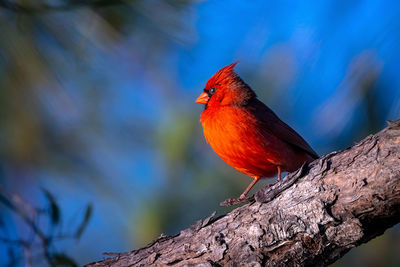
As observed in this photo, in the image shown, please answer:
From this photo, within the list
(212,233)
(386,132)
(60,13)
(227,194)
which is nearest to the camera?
(386,132)

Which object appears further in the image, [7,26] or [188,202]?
[188,202]

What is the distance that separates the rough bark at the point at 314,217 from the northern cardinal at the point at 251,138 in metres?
1.01

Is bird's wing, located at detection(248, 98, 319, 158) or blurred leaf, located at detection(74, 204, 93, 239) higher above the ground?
bird's wing, located at detection(248, 98, 319, 158)

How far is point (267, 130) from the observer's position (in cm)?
369

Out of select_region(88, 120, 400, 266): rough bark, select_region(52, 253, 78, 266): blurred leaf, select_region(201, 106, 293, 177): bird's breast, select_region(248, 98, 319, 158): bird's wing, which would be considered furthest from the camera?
select_region(248, 98, 319, 158): bird's wing

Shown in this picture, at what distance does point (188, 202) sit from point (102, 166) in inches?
56.2

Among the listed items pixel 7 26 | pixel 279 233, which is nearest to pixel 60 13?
pixel 7 26

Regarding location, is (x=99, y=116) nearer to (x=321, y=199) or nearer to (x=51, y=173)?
(x=51, y=173)

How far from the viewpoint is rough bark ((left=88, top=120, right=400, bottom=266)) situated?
2.05 meters

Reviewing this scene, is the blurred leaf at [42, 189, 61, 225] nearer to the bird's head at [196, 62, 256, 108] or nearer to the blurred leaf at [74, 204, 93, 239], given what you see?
the blurred leaf at [74, 204, 93, 239]

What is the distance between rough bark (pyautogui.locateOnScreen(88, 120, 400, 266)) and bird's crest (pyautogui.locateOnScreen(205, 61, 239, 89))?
68.8 inches

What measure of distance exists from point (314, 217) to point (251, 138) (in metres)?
1.41

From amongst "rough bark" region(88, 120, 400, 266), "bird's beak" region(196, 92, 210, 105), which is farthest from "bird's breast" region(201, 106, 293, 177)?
"rough bark" region(88, 120, 400, 266)

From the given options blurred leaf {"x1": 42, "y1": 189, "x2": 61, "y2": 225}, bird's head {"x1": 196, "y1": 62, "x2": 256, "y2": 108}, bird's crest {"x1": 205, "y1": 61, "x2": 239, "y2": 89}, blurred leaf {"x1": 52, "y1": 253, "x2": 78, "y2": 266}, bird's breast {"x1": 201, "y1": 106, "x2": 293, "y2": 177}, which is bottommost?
blurred leaf {"x1": 52, "y1": 253, "x2": 78, "y2": 266}
